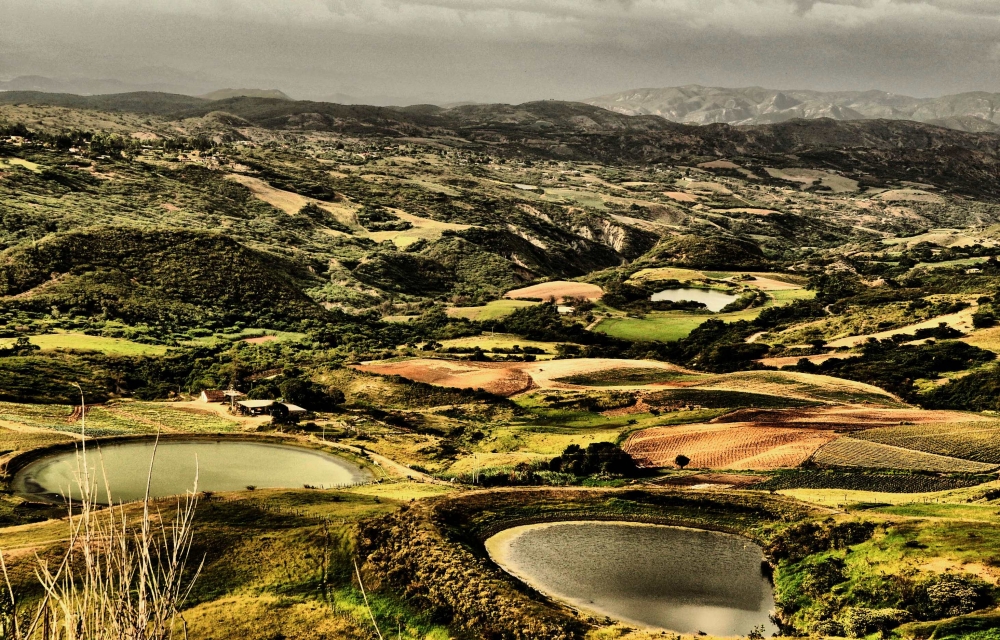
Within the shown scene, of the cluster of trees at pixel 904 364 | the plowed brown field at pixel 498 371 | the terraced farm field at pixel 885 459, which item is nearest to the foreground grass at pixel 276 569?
the terraced farm field at pixel 885 459

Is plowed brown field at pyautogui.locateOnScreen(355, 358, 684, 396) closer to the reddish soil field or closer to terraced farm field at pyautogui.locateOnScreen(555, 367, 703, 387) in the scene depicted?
the reddish soil field

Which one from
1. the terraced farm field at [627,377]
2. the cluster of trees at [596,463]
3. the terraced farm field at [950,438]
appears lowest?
the terraced farm field at [627,377]

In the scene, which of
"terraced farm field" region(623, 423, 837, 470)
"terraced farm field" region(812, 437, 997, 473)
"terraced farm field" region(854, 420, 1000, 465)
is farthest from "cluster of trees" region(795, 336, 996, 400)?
"terraced farm field" region(623, 423, 837, 470)

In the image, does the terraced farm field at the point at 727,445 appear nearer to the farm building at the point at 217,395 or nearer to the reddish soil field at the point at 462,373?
the reddish soil field at the point at 462,373

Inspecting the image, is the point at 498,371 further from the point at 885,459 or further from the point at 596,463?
the point at 885,459

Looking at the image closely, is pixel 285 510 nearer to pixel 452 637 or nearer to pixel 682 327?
pixel 452 637

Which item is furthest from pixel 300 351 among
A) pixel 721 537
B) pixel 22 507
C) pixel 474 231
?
pixel 474 231

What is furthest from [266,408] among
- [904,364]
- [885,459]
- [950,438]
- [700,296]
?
[700,296]
